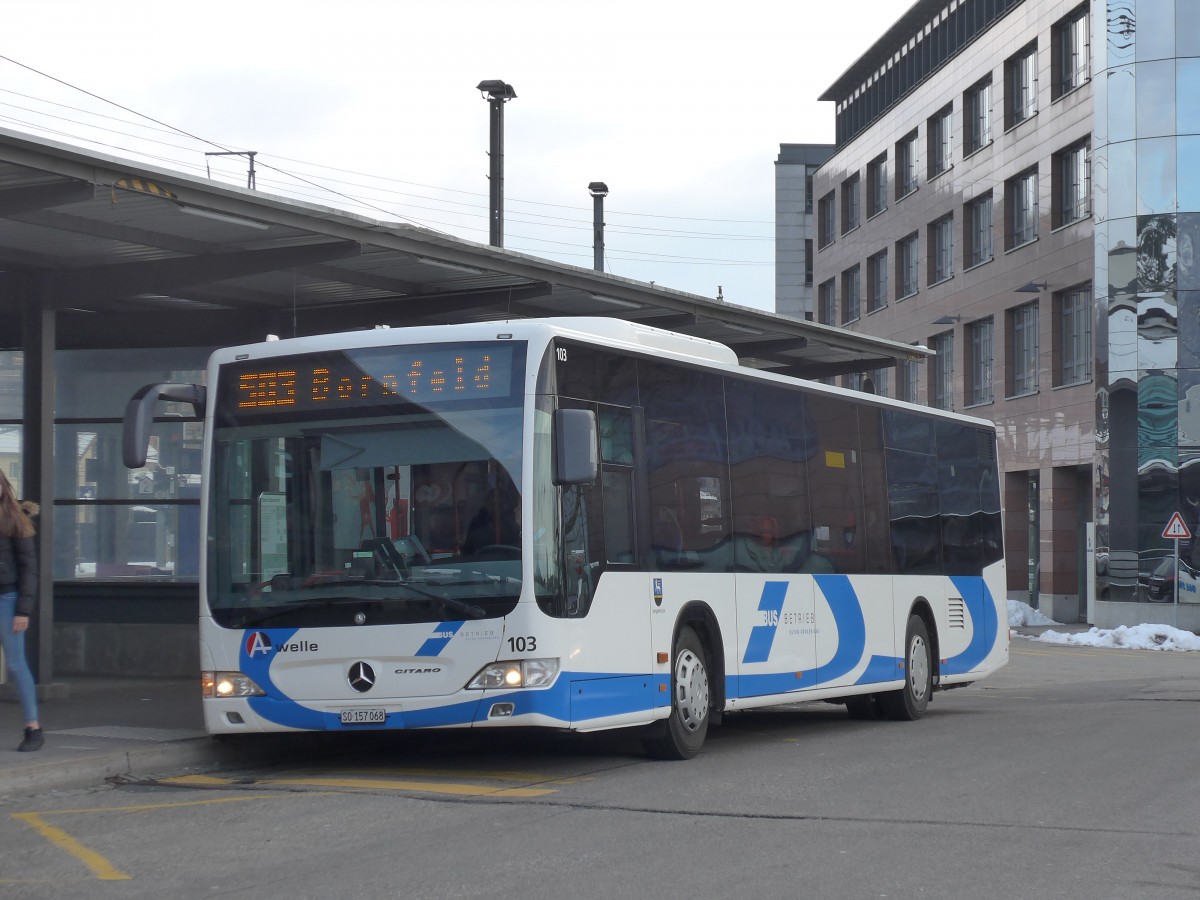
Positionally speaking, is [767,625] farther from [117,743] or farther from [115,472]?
[115,472]

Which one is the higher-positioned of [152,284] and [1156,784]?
[152,284]

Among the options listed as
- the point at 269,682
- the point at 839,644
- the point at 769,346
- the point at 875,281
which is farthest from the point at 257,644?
the point at 875,281

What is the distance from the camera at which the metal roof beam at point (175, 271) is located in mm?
13680

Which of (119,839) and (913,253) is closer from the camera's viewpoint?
(119,839)

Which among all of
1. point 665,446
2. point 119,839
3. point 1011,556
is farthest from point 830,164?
point 119,839

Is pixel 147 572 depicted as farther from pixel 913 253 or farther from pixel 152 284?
pixel 913 253

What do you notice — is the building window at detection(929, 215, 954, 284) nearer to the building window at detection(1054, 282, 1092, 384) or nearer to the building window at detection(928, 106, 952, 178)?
the building window at detection(928, 106, 952, 178)

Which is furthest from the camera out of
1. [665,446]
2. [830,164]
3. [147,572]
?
[830,164]

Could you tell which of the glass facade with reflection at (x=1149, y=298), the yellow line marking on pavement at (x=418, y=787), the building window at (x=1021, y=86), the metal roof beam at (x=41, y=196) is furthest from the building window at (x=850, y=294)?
the yellow line marking on pavement at (x=418, y=787)

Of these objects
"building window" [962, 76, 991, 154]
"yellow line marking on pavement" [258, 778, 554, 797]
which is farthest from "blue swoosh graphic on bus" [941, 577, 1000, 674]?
"building window" [962, 76, 991, 154]

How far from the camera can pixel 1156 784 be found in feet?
33.1

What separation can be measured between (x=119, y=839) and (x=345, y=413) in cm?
353

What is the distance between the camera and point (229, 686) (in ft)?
35.5

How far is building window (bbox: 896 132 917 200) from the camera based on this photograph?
175 feet
